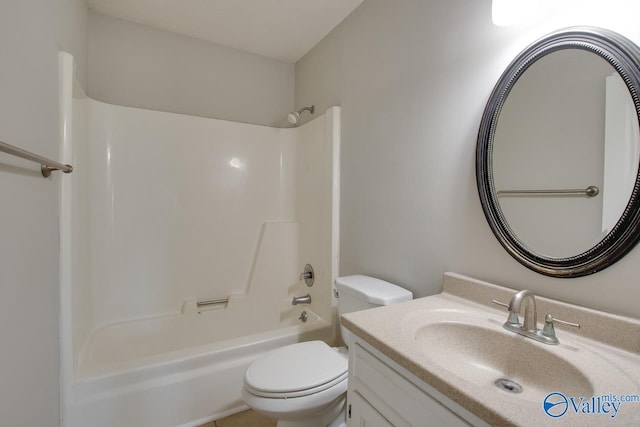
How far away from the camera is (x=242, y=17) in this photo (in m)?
1.92

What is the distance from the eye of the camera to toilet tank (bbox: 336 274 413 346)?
1.28m

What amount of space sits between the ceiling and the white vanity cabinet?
6.37 feet

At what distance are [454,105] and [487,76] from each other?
0.15 metres

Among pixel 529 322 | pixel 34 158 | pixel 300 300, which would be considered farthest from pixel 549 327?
pixel 34 158

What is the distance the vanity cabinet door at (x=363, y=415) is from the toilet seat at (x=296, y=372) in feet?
0.84

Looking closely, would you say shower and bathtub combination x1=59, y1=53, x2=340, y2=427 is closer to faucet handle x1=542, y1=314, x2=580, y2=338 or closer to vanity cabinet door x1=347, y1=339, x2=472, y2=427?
vanity cabinet door x1=347, y1=339, x2=472, y2=427

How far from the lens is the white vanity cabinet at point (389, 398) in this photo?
635 mm

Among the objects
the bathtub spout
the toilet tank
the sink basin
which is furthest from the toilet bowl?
the bathtub spout

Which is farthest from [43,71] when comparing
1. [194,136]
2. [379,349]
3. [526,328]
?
[526,328]

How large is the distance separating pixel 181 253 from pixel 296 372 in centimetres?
139

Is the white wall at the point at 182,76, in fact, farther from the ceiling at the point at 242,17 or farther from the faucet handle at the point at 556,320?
the faucet handle at the point at 556,320

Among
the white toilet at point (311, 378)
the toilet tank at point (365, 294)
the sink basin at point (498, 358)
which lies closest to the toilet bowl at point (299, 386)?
the white toilet at point (311, 378)

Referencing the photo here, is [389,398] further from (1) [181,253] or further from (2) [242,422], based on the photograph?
(1) [181,253]

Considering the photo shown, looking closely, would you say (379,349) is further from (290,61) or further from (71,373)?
(290,61)
